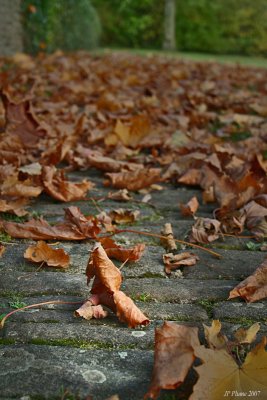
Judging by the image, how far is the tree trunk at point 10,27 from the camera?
946 centimetres

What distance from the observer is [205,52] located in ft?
82.7

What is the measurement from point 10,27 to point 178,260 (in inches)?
334

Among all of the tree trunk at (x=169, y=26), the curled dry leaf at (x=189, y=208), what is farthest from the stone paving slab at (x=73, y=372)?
the tree trunk at (x=169, y=26)

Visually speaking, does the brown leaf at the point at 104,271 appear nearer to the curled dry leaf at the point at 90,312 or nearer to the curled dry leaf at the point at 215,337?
the curled dry leaf at the point at 90,312

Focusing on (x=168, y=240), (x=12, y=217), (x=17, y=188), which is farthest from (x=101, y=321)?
(x=17, y=188)

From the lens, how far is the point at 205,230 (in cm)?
239

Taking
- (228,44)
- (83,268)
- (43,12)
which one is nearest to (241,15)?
(228,44)

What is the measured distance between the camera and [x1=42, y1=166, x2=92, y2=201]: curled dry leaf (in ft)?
9.14

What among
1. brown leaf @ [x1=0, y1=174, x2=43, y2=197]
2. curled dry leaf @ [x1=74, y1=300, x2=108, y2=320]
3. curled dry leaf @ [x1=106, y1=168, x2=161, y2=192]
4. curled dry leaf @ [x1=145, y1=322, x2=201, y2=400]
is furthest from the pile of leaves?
Answer: curled dry leaf @ [x1=106, y1=168, x2=161, y2=192]

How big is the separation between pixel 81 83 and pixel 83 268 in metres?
5.27

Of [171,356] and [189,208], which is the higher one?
[171,356]

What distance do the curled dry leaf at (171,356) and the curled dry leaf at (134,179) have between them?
5.36 ft

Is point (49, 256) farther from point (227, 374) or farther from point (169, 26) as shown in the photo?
point (169, 26)

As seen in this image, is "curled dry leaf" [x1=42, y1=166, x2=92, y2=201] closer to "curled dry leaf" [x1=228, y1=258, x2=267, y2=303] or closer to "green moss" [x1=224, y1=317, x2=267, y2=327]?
"curled dry leaf" [x1=228, y1=258, x2=267, y2=303]
